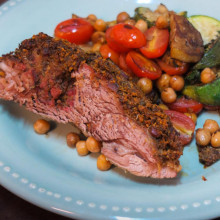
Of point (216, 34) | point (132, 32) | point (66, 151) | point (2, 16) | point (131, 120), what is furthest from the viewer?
point (2, 16)

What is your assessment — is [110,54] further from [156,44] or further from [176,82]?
[176,82]

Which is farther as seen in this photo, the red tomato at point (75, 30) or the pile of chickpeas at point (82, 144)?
the red tomato at point (75, 30)

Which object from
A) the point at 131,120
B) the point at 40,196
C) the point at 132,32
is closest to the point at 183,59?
the point at 132,32

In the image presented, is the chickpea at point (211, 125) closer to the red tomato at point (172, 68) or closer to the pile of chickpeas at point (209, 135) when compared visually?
the pile of chickpeas at point (209, 135)

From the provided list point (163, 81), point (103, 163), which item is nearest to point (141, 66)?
point (163, 81)

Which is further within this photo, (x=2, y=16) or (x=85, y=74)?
(x=2, y=16)

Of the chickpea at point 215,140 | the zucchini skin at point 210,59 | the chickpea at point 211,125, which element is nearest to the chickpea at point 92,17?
the zucchini skin at point 210,59

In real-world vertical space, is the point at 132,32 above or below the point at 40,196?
above

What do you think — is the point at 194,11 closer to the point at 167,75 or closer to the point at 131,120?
the point at 167,75
